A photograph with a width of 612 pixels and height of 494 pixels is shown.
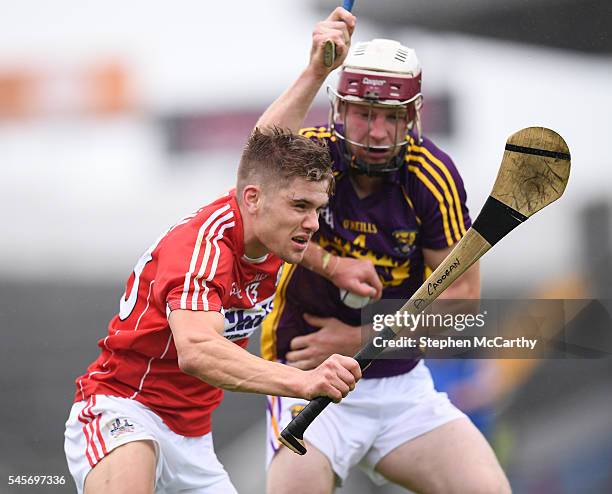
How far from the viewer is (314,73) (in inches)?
112

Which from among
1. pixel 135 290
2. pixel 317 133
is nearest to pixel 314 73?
pixel 317 133

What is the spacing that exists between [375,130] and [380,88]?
4.8 inches

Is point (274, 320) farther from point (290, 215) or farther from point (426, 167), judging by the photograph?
point (290, 215)

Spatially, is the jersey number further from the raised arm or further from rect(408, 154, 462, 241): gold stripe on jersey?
rect(408, 154, 462, 241): gold stripe on jersey

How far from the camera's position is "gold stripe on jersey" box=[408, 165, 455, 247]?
9.34 feet

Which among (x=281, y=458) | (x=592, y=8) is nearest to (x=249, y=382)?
(x=281, y=458)

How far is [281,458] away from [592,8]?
7.61 feet

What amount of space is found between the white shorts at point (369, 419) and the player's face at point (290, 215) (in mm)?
790

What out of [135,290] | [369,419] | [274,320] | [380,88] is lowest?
[369,419]

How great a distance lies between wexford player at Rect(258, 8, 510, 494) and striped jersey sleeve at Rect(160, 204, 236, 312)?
1.96 feet

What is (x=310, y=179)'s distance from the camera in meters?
2.27

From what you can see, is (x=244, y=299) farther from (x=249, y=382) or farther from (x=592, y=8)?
(x=592, y=8)

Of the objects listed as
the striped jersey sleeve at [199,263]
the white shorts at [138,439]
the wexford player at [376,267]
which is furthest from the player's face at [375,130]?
the white shorts at [138,439]

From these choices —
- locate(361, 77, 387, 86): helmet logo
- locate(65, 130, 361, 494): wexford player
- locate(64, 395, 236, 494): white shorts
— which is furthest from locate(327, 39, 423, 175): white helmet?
locate(64, 395, 236, 494): white shorts
